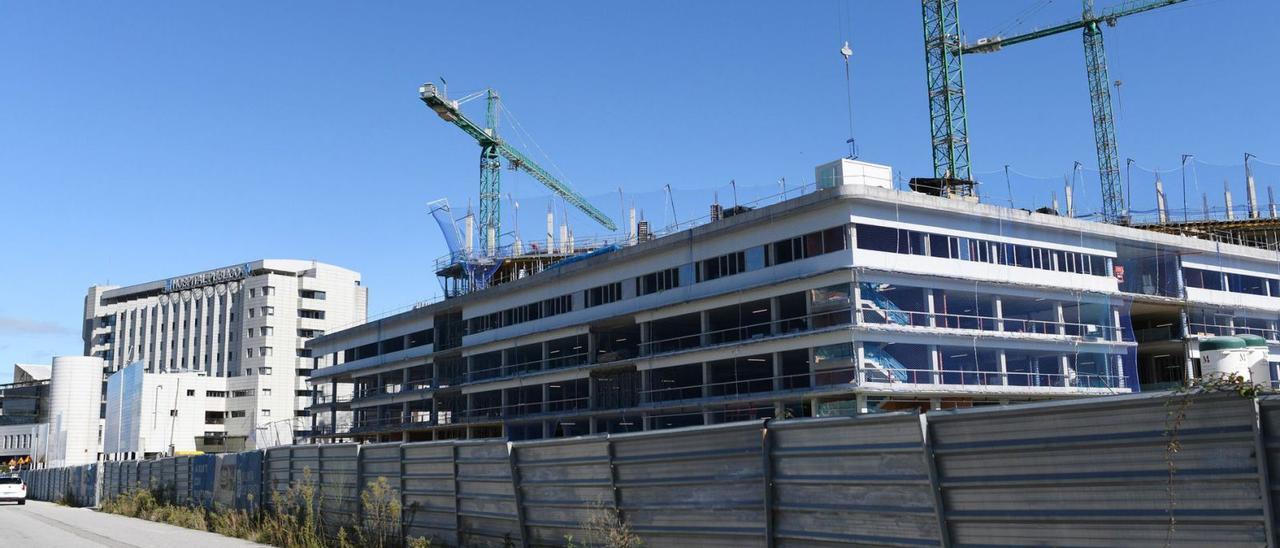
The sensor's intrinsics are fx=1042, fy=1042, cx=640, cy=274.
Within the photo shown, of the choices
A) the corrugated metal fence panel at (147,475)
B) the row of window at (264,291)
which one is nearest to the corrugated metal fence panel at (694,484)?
the corrugated metal fence panel at (147,475)

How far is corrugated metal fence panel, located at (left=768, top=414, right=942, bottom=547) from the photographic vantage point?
9.58 meters

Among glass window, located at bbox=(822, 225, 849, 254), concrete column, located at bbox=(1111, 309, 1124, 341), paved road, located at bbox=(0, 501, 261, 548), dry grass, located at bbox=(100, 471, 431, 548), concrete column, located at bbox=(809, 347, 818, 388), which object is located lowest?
paved road, located at bbox=(0, 501, 261, 548)

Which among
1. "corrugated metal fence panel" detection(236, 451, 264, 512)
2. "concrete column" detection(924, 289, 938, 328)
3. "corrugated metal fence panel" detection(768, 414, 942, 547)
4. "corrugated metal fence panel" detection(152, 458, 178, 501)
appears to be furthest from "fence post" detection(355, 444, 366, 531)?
"concrete column" detection(924, 289, 938, 328)

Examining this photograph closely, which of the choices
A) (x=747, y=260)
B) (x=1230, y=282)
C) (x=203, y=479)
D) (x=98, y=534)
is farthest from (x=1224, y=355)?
(x=98, y=534)

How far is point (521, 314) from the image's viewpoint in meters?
66.5

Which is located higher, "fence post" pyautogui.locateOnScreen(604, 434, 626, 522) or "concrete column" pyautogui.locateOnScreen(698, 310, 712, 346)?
"concrete column" pyautogui.locateOnScreen(698, 310, 712, 346)

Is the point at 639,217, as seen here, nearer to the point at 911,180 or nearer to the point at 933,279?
the point at 911,180

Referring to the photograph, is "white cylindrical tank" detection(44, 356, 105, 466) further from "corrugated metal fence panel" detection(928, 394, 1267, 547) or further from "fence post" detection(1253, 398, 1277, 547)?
"fence post" detection(1253, 398, 1277, 547)

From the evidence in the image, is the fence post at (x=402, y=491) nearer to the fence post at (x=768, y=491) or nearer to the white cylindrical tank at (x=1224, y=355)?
the fence post at (x=768, y=491)

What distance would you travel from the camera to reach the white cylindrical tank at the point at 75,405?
128 m

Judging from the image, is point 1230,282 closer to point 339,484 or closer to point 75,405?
point 339,484

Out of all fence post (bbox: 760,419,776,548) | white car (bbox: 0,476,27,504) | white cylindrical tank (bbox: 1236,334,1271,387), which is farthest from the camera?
white car (bbox: 0,476,27,504)

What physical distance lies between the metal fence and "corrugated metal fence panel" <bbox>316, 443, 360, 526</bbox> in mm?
2843

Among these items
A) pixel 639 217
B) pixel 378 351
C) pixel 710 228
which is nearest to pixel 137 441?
pixel 378 351
